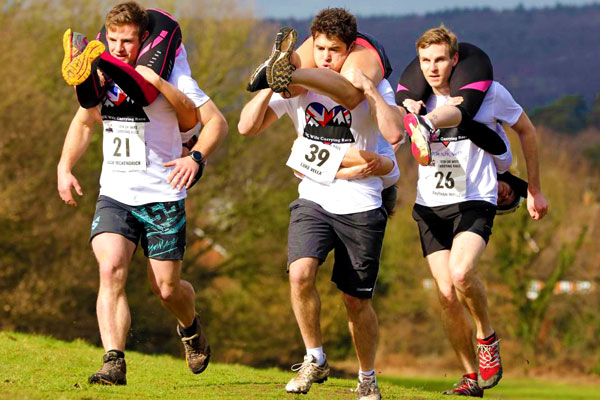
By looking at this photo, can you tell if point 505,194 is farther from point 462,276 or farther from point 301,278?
point 301,278

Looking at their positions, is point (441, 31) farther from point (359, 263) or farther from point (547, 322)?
point (547, 322)

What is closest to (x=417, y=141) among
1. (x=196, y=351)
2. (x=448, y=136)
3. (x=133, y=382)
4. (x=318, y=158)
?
(x=318, y=158)

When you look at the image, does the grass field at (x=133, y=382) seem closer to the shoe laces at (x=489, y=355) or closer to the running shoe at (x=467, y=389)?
the running shoe at (x=467, y=389)

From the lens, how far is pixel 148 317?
32188mm

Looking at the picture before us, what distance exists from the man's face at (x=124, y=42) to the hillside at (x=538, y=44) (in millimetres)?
77681

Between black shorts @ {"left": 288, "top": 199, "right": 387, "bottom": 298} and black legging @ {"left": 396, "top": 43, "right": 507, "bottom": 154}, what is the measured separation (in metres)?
1.48

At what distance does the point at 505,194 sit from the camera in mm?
9430

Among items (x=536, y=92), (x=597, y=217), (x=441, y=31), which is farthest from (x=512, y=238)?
(x=536, y=92)

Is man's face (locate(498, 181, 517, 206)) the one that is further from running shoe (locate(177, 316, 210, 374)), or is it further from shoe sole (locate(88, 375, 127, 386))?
shoe sole (locate(88, 375, 127, 386))

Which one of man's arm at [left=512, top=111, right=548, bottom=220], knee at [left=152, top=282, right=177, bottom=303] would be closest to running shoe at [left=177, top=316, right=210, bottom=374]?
knee at [left=152, top=282, right=177, bottom=303]

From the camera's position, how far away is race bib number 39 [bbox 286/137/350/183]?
25.0ft

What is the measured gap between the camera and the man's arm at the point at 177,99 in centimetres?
762

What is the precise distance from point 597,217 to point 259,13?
18.3 metres

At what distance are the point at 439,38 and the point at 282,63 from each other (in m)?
2.35
